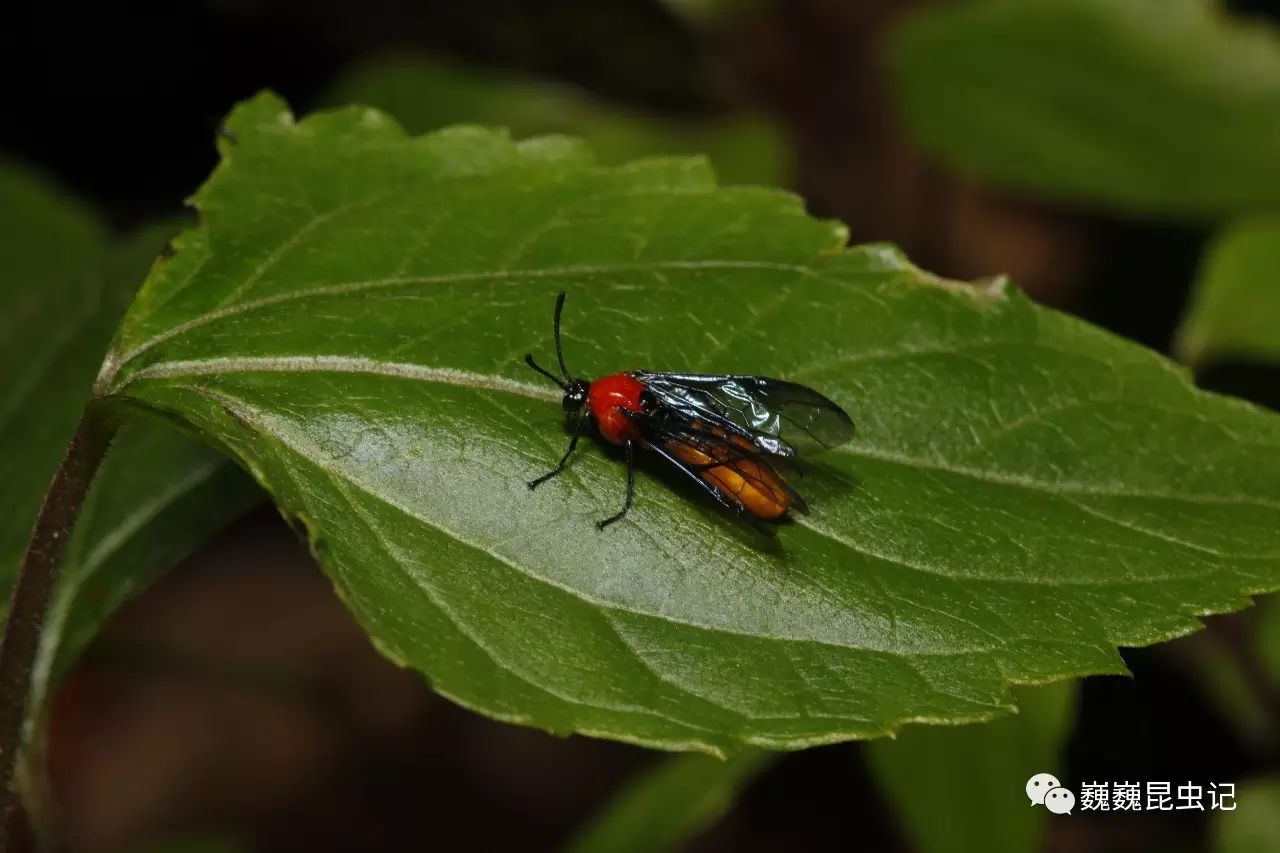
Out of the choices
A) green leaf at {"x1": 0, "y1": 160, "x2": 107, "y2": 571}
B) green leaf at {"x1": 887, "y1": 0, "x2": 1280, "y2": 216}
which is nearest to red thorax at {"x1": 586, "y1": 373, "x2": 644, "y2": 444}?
green leaf at {"x1": 0, "y1": 160, "x2": 107, "y2": 571}

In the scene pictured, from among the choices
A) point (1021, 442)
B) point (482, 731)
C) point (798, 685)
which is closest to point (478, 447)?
point (798, 685)

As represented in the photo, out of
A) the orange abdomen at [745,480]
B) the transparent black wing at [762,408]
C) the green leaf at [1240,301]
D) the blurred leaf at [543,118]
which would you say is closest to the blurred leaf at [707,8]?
the blurred leaf at [543,118]

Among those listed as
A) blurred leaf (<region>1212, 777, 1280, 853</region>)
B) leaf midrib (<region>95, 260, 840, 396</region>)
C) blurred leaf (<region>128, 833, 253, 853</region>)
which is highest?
leaf midrib (<region>95, 260, 840, 396</region>)

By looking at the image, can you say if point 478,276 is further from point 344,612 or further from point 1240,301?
point 344,612

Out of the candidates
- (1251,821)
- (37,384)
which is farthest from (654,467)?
(1251,821)

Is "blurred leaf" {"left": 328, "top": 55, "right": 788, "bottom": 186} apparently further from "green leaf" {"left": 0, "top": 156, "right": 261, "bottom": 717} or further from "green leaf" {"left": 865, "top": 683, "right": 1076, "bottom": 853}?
"green leaf" {"left": 865, "top": 683, "right": 1076, "bottom": 853}

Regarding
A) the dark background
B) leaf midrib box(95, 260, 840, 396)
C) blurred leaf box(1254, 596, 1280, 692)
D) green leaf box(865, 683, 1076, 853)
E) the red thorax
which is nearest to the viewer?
leaf midrib box(95, 260, 840, 396)

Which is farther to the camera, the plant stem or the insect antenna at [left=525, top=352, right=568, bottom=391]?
the insect antenna at [left=525, top=352, right=568, bottom=391]

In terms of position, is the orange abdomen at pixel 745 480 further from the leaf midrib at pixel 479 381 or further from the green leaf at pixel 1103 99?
the green leaf at pixel 1103 99
